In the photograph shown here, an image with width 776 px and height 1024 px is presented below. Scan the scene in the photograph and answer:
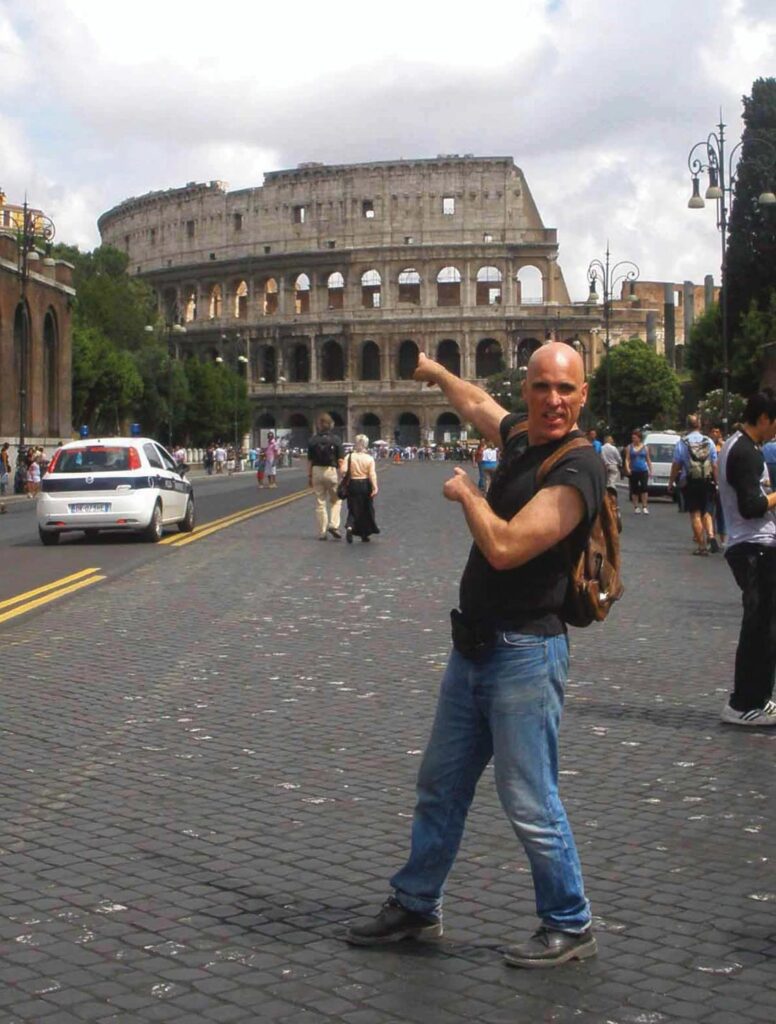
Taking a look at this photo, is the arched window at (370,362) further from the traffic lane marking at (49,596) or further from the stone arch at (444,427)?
the traffic lane marking at (49,596)

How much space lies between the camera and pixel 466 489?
13.1 ft

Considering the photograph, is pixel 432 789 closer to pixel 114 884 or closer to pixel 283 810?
pixel 114 884

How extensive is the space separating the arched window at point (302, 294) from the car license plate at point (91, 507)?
335ft

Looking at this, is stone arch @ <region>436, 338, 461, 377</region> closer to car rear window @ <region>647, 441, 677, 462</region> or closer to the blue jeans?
car rear window @ <region>647, 441, 677, 462</region>

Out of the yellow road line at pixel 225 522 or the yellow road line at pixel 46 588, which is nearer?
the yellow road line at pixel 46 588

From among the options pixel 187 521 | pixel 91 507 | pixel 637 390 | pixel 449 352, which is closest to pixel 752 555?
pixel 91 507

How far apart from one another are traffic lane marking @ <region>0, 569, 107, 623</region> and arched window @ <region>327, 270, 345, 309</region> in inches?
4167

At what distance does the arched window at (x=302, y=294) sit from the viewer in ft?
402

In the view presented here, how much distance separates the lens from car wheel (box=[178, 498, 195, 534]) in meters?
23.9

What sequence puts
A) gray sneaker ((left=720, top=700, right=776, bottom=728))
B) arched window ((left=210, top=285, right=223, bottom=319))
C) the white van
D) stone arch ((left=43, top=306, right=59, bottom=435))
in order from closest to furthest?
gray sneaker ((left=720, top=700, right=776, bottom=728)) < the white van < stone arch ((left=43, top=306, right=59, bottom=435)) < arched window ((left=210, top=285, right=223, bottom=319))

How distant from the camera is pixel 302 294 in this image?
407 ft

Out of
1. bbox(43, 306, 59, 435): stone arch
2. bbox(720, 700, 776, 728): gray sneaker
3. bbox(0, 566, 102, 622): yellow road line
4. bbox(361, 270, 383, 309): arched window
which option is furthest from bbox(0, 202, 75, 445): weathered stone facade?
bbox(361, 270, 383, 309): arched window

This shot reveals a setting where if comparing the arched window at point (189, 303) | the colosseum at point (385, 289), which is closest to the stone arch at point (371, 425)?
the colosseum at point (385, 289)

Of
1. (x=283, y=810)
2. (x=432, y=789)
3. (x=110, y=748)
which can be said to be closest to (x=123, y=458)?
(x=110, y=748)
